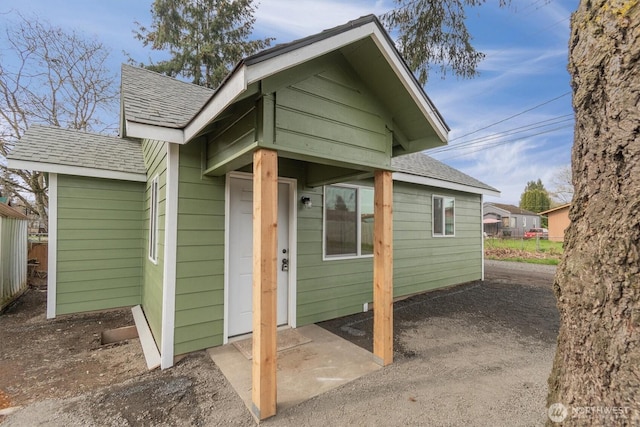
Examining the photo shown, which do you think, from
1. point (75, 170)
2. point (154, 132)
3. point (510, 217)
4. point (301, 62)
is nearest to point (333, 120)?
point (301, 62)

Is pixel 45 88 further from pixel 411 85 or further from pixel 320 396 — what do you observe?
pixel 320 396

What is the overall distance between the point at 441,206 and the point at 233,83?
20.5ft

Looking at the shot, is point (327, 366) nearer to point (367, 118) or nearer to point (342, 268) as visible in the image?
point (342, 268)

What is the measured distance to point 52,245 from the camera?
4.73 m

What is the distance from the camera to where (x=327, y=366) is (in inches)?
123

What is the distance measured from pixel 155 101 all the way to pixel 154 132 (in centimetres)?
132

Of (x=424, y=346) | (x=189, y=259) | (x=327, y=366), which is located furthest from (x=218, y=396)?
(x=424, y=346)

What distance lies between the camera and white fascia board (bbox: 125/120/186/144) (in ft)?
9.32

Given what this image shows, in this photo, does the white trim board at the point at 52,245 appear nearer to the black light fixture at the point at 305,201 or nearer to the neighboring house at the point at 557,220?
the black light fixture at the point at 305,201

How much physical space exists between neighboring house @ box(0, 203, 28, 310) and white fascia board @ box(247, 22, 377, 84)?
20.9 feet

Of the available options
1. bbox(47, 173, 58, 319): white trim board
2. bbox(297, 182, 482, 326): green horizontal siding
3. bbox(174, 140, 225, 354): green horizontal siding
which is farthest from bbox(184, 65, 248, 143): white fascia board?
bbox(47, 173, 58, 319): white trim board

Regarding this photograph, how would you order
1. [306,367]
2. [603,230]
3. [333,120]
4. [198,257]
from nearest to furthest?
[603,230] < [333,120] < [306,367] < [198,257]

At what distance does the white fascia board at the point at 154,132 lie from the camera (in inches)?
112

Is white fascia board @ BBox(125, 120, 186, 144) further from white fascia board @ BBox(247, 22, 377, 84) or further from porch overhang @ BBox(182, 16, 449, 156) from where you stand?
white fascia board @ BBox(247, 22, 377, 84)
